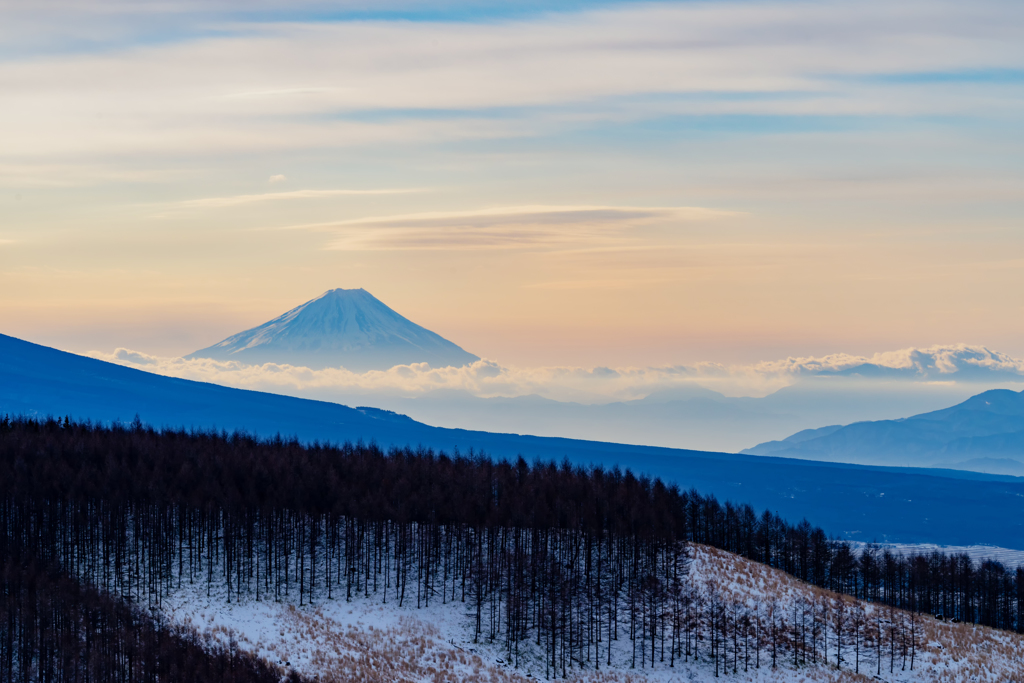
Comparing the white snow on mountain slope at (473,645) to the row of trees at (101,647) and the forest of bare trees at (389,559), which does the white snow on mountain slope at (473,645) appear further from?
the row of trees at (101,647)

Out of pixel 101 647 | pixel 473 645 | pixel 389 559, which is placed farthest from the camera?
pixel 389 559

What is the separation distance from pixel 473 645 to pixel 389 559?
18.2 meters

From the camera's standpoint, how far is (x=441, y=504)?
12394 centimetres

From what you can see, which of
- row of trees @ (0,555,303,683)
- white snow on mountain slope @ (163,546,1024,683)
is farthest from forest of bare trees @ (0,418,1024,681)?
white snow on mountain slope @ (163,546,1024,683)

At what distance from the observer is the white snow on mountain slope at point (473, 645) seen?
96000 millimetres

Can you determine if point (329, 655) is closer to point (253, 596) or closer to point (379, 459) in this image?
point (253, 596)

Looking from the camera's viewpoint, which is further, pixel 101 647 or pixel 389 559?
pixel 389 559

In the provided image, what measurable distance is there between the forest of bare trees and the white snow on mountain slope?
2.51 feet

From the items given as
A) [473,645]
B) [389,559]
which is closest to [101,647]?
[389,559]

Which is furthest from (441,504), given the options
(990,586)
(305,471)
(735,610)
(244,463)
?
(990,586)

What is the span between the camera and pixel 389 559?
117688mm

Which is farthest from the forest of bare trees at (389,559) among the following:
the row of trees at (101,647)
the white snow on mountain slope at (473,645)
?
the white snow on mountain slope at (473,645)

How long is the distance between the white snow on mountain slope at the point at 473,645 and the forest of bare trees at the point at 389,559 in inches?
30.1

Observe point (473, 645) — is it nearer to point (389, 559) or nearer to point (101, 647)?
point (389, 559)
